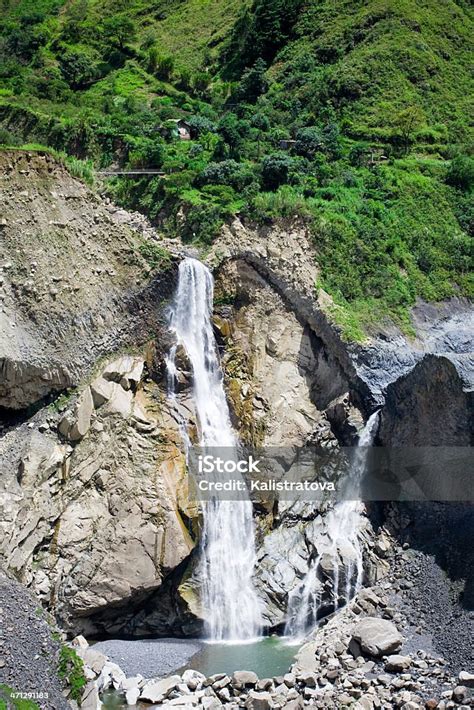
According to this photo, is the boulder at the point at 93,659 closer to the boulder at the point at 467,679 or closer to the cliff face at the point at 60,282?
the cliff face at the point at 60,282

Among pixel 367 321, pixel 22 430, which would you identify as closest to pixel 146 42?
pixel 367 321

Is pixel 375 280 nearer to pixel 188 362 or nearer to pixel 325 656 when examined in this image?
pixel 188 362

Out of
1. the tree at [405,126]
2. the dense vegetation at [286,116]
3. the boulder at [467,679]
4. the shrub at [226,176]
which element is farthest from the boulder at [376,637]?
the tree at [405,126]

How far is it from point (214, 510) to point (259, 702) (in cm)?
950

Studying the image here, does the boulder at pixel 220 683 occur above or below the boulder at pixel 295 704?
above

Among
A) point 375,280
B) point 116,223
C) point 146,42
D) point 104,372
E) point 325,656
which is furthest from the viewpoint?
point 146,42

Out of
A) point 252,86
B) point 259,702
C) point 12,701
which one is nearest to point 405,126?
point 252,86

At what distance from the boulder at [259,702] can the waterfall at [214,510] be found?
19.3 ft

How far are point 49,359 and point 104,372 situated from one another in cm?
240

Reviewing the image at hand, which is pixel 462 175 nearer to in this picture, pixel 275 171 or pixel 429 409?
pixel 275 171

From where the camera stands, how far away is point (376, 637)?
25094 millimetres

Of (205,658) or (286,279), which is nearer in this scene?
(205,658)

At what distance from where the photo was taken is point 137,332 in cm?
3381

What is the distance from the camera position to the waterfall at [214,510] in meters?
29.0
